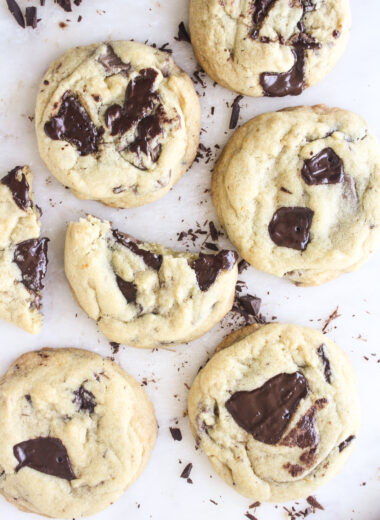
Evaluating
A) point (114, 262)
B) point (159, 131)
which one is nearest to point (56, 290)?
point (114, 262)

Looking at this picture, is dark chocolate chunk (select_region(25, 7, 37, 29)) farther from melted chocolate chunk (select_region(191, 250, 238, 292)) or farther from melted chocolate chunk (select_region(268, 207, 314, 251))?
melted chocolate chunk (select_region(268, 207, 314, 251))

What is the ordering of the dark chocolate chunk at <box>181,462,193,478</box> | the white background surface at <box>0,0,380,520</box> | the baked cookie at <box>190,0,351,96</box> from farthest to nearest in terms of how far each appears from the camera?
the dark chocolate chunk at <box>181,462,193,478</box>, the white background surface at <box>0,0,380,520</box>, the baked cookie at <box>190,0,351,96</box>

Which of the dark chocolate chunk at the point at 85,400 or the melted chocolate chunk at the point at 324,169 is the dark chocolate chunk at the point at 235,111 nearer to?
the melted chocolate chunk at the point at 324,169

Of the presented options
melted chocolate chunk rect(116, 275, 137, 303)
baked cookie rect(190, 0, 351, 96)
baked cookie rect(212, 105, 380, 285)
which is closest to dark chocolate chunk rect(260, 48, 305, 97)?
baked cookie rect(190, 0, 351, 96)

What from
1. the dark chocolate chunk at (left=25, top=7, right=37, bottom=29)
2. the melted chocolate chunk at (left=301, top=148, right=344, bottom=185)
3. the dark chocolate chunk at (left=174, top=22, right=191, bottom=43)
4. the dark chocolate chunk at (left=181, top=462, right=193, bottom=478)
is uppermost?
the dark chocolate chunk at (left=25, top=7, right=37, bottom=29)

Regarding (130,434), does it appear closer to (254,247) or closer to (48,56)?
(254,247)

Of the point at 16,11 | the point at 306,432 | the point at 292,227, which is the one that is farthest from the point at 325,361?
the point at 16,11
